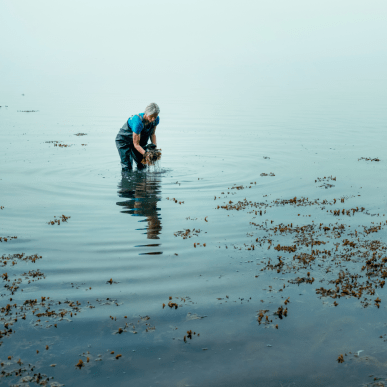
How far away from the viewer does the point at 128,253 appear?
991 cm

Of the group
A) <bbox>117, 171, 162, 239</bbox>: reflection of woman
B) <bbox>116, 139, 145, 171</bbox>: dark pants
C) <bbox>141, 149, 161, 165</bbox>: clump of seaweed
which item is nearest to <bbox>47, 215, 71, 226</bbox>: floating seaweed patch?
<bbox>117, 171, 162, 239</bbox>: reflection of woman

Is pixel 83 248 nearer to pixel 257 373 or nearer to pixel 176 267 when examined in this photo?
pixel 176 267

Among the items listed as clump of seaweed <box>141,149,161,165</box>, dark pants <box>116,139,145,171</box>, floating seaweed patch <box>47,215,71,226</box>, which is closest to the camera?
floating seaweed patch <box>47,215,71,226</box>

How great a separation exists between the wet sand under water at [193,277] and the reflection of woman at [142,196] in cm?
9

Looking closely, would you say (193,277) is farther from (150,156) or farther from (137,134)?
(150,156)

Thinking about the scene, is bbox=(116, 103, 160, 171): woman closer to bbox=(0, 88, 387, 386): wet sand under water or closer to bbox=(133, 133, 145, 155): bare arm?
bbox=(133, 133, 145, 155): bare arm

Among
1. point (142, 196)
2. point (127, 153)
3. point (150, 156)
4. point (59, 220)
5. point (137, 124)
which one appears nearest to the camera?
point (59, 220)

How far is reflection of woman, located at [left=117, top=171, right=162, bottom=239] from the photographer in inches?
483

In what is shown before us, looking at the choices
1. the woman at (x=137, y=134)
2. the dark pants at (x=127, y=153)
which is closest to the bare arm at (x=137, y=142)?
the woman at (x=137, y=134)

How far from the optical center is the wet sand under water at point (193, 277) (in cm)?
602

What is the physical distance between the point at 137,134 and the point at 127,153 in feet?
6.58

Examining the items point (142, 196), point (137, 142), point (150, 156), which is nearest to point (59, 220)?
point (142, 196)

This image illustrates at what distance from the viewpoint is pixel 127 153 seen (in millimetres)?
17562

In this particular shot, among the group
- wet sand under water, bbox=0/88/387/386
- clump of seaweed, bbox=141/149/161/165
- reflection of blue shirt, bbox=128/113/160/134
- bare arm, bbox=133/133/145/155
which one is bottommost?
wet sand under water, bbox=0/88/387/386
